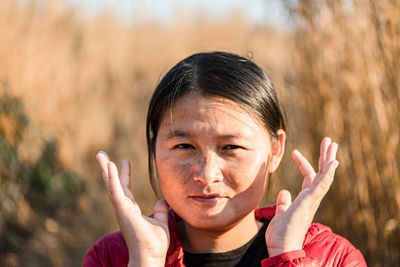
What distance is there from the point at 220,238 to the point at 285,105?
214 centimetres

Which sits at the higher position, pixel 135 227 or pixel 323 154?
pixel 323 154

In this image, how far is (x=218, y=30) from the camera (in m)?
14.9

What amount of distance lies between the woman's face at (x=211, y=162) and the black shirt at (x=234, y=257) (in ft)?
0.58

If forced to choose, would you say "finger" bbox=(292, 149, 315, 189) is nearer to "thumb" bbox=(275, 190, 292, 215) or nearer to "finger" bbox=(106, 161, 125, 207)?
"thumb" bbox=(275, 190, 292, 215)

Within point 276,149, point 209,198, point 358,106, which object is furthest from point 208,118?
point 358,106

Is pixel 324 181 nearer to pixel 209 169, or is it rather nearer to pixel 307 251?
pixel 307 251

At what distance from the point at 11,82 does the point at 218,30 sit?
10.6 meters

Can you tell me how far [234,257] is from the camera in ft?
5.94

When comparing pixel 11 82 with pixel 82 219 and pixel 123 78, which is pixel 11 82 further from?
pixel 123 78

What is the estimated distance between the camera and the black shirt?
1796 millimetres

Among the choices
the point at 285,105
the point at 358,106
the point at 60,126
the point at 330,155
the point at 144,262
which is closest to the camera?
the point at 144,262

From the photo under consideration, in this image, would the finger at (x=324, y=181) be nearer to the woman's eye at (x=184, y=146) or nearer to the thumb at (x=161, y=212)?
the woman's eye at (x=184, y=146)

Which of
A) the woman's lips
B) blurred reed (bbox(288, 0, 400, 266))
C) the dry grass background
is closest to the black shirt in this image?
the woman's lips

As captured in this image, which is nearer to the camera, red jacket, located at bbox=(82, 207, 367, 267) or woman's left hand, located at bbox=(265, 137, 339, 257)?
woman's left hand, located at bbox=(265, 137, 339, 257)
